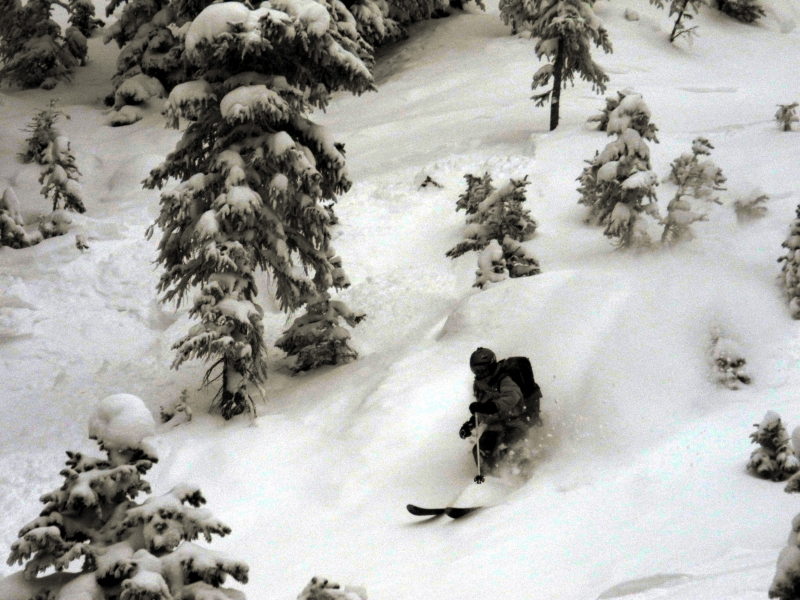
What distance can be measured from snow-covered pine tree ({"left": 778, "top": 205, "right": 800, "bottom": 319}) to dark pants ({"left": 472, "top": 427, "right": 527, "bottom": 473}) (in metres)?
4.95

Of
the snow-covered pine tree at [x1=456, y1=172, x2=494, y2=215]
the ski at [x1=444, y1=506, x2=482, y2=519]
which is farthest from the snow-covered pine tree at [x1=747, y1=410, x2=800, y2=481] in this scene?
the snow-covered pine tree at [x1=456, y1=172, x2=494, y2=215]

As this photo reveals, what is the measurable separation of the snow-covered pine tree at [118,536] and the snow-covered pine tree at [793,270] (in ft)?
30.6

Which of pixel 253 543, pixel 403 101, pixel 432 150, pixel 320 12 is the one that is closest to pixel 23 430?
pixel 253 543

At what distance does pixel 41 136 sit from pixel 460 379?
18.7 meters

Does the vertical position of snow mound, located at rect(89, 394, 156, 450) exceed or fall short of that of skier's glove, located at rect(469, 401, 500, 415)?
it exceeds it

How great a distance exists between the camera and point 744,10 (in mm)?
36812

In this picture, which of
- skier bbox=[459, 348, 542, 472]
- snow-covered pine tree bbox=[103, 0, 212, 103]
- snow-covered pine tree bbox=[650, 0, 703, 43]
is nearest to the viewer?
skier bbox=[459, 348, 542, 472]

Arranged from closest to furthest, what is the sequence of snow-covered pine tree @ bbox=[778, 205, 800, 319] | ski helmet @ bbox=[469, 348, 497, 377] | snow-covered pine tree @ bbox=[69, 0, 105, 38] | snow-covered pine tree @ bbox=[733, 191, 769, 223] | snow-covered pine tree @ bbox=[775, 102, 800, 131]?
ski helmet @ bbox=[469, 348, 497, 377] → snow-covered pine tree @ bbox=[778, 205, 800, 319] → snow-covered pine tree @ bbox=[733, 191, 769, 223] → snow-covered pine tree @ bbox=[775, 102, 800, 131] → snow-covered pine tree @ bbox=[69, 0, 105, 38]

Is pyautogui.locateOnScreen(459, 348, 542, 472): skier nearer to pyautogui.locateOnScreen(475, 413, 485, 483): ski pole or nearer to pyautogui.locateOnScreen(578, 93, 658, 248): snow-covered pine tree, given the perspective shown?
pyautogui.locateOnScreen(475, 413, 485, 483): ski pole

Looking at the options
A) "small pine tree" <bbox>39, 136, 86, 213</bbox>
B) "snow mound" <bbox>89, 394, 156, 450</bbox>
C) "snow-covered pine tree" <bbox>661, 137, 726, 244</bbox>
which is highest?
"snow mound" <bbox>89, 394, 156, 450</bbox>

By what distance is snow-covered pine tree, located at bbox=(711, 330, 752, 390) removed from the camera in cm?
942

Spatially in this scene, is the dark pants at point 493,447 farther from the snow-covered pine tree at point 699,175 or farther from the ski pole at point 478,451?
the snow-covered pine tree at point 699,175

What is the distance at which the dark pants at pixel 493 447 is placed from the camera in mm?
8586

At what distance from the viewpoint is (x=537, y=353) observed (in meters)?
10.4
